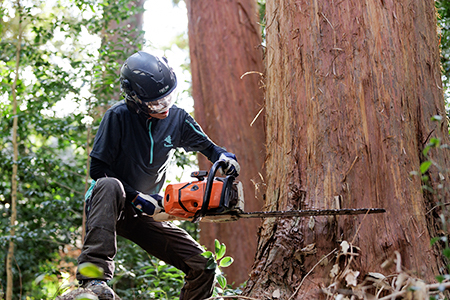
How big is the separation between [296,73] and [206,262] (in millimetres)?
1621

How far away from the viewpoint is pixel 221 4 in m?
6.30

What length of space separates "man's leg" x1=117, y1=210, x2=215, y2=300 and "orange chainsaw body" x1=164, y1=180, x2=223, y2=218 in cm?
43

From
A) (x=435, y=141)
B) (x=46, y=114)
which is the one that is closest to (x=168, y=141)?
(x=435, y=141)

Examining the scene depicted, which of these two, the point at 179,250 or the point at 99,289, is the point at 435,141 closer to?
the point at 99,289

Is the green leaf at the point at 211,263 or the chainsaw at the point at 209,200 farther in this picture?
the green leaf at the point at 211,263

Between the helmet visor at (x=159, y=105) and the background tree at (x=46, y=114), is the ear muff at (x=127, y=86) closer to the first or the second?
the helmet visor at (x=159, y=105)

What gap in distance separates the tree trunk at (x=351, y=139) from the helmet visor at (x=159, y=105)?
2.75ft

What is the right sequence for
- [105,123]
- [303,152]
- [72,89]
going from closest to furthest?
[303,152]
[105,123]
[72,89]

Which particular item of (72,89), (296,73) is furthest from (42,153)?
(296,73)

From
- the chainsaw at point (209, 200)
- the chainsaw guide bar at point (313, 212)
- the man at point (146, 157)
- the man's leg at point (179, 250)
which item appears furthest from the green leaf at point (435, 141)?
the man's leg at point (179, 250)

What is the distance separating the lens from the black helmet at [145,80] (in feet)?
9.80

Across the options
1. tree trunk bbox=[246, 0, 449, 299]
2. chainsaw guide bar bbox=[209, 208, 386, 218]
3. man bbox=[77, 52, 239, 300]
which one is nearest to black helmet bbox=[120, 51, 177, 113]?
man bbox=[77, 52, 239, 300]

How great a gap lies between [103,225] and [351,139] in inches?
67.0

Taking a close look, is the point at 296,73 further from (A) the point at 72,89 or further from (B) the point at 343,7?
(A) the point at 72,89
